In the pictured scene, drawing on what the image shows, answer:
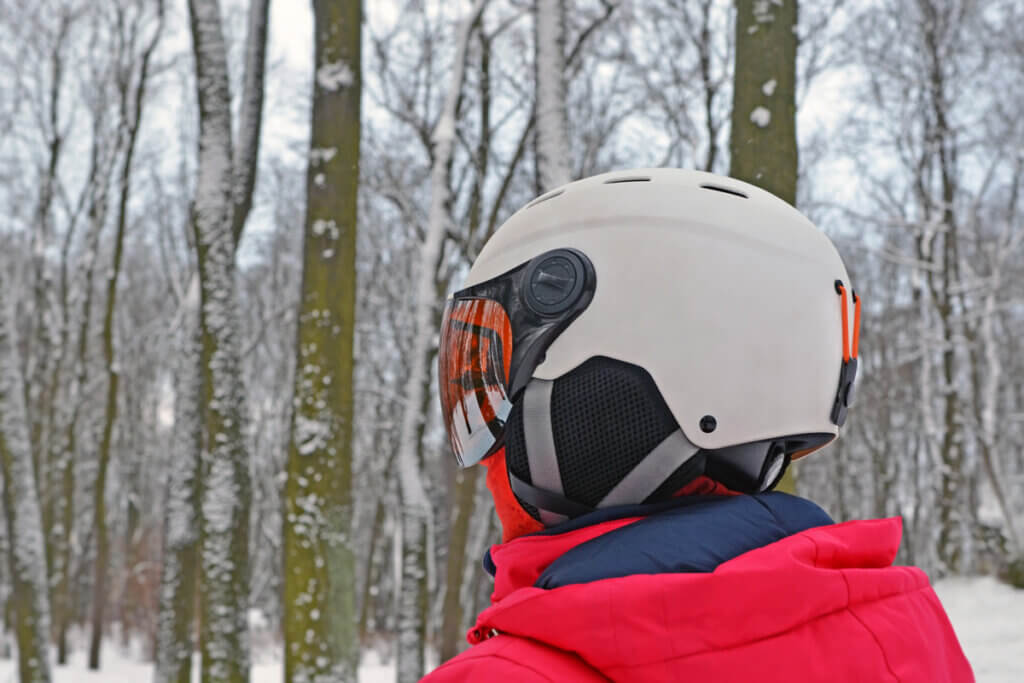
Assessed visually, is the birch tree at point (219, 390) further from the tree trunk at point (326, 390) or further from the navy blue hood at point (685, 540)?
the navy blue hood at point (685, 540)

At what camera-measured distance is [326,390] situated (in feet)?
14.9

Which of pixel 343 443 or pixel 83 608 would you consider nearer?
pixel 343 443

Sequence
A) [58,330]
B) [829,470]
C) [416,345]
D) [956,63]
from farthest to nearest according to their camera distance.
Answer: [829,470] → [58,330] → [956,63] → [416,345]

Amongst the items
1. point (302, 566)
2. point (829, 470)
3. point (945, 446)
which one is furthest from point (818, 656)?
point (829, 470)

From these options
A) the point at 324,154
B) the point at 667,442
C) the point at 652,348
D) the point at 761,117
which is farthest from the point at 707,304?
the point at 324,154

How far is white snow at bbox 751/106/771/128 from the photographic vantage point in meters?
3.99

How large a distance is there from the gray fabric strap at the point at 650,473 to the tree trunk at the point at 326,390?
3416 mm

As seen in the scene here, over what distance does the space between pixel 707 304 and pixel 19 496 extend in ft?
23.9

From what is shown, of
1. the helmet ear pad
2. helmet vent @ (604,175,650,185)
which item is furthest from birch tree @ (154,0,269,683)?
helmet vent @ (604,175,650,185)

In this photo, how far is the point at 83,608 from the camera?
23.6 m

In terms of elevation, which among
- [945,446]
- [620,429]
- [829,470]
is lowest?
[829,470]

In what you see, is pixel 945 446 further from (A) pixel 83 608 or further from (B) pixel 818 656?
(A) pixel 83 608

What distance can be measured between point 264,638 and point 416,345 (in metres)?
15.1

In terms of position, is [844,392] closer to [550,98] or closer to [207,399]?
[550,98]
